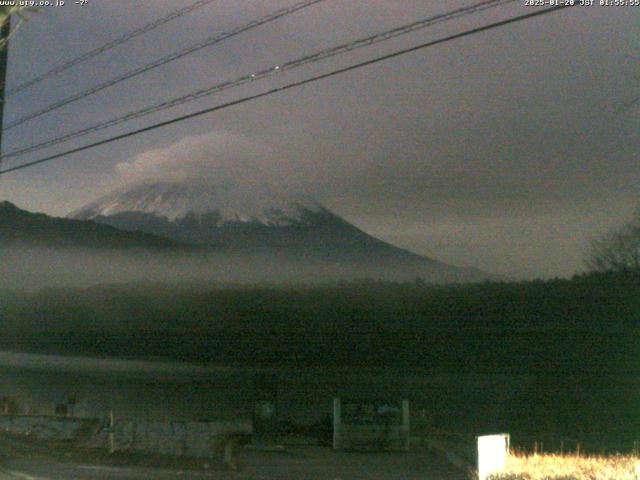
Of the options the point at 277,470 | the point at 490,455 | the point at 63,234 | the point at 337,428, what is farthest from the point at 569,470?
the point at 63,234

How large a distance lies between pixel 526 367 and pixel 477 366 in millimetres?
2477

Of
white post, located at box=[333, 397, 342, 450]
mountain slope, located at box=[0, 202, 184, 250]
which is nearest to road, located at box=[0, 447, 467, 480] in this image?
white post, located at box=[333, 397, 342, 450]

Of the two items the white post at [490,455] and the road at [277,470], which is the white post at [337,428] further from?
the white post at [490,455]

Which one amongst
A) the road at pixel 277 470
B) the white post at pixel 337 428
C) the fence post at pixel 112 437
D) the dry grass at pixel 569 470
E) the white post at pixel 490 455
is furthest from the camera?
the white post at pixel 337 428

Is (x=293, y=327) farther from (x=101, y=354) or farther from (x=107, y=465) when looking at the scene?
(x=107, y=465)

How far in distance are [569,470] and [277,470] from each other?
6049 millimetres

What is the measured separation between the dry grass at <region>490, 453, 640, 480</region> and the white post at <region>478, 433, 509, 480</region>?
14 cm

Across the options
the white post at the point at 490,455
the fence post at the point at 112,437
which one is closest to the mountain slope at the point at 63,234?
the fence post at the point at 112,437

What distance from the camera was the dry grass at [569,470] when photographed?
32.2 feet

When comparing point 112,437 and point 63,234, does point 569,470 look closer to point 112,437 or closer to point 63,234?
point 112,437

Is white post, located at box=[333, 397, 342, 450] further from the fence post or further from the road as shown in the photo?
the fence post

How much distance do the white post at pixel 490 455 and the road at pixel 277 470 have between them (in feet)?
4.97

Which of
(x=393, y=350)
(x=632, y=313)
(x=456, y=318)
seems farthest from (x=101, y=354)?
(x=632, y=313)

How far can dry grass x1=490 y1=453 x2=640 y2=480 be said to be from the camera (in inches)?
386
